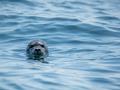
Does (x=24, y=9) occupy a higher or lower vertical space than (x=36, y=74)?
higher

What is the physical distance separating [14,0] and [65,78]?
10311mm

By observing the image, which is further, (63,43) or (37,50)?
(63,43)

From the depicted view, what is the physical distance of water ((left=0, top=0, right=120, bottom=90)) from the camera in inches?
388

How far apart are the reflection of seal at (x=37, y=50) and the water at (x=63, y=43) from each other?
0.20m

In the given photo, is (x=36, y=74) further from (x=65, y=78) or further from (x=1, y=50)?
(x=1, y=50)

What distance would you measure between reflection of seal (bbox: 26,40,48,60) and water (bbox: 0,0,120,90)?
7.9 inches

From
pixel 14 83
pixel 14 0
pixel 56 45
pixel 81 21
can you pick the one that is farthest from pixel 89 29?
pixel 14 83

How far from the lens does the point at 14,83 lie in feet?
30.9

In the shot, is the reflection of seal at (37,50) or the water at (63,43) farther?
the reflection of seal at (37,50)

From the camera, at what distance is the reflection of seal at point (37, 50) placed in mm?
12141

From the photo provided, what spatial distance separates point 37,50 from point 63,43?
199 cm

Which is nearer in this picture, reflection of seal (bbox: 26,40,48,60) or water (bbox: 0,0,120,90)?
water (bbox: 0,0,120,90)

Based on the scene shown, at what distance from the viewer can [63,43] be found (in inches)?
555

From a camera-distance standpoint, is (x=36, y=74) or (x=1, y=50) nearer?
(x=36, y=74)
